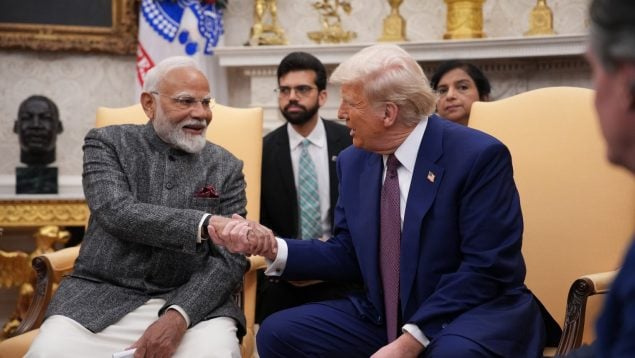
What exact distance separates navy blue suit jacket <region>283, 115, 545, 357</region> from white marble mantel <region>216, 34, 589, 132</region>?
251 centimetres

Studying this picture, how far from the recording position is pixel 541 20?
5.36 m

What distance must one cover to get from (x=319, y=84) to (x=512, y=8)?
68.2 inches

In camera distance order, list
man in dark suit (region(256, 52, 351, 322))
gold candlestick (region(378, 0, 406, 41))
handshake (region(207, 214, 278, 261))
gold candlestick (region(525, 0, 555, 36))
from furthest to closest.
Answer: gold candlestick (region(378, 0, 406, 41)) → gold candlestick (region(525, 0, 555, 36)) → man in dark suit (region(256, 52, 351, 322)) → handshake (region(207, 214, 278, 261))

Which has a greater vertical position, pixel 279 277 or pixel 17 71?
pixel 17 71

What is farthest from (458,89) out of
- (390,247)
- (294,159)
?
(390,247)

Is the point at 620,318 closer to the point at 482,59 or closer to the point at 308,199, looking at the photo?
the point at 308,199

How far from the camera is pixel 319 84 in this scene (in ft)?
15.3

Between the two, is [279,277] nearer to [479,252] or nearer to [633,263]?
[479,252]

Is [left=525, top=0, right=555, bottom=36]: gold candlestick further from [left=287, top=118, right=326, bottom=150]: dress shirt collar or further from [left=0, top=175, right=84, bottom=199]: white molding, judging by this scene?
[left=0, top=175, right=84, bottom=199]: white molding

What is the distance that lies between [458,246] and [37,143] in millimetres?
3463

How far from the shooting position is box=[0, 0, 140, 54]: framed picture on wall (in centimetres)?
586

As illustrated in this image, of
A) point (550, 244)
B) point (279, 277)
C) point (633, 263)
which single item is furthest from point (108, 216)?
point (633, 263)

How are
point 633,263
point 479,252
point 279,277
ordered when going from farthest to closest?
point 279,277
point 479,252
point 633,263

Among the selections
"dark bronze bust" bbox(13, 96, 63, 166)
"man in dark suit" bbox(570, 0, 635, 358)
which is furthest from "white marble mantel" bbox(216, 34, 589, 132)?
"man in dark suit" bbox(570, 0, 635, 358)
